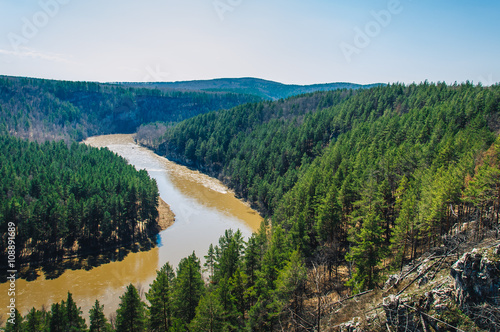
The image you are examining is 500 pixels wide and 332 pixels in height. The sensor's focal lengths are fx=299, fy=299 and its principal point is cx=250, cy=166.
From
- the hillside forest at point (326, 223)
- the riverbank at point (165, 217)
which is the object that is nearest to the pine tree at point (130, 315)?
the hillside forest at point (326, 223)

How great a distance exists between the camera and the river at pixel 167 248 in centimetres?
4391

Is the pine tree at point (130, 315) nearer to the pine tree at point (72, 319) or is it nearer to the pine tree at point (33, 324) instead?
the pine tree at point (72, 319)

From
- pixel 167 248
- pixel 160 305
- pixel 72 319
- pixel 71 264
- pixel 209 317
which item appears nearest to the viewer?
pixel 209 317

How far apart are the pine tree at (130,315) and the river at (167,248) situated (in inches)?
560

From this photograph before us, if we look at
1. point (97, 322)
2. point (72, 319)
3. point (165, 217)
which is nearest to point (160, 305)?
point (97, 322)

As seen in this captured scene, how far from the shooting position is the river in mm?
43906

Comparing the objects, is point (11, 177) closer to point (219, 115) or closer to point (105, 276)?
point (105, 276)

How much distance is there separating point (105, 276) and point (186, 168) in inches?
3347

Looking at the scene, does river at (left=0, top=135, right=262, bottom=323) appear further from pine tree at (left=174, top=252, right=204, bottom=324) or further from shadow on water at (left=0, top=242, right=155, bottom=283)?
pine tree at (left=174, top=252, right=204, bottom=324)

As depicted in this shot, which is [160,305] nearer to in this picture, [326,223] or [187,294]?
[187,294]

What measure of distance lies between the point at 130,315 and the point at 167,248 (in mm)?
30546

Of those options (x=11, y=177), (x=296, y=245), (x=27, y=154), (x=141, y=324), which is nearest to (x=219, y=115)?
(x=27, y=154)

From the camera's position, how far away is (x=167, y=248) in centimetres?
5916

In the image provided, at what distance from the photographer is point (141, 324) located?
29.5 meters
